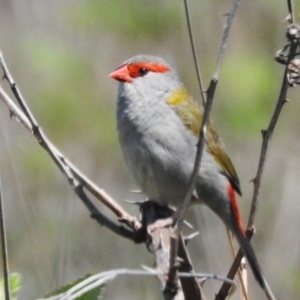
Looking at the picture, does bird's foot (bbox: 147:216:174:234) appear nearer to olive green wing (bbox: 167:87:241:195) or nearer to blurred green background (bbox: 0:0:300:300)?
olive green wing (bbox: 167:87:241:195)

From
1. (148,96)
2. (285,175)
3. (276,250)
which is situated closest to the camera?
(148,96)

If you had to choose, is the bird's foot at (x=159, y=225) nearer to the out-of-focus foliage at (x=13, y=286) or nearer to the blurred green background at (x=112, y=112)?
the out-of-focus foliage at (x=13, y=286)

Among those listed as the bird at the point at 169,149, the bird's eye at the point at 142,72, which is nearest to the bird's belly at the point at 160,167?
the bird at the point at 169,149

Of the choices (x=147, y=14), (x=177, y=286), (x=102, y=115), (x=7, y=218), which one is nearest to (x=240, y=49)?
(x=147, y=14)

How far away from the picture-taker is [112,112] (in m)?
7.06

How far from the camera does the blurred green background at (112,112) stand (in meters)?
5.87

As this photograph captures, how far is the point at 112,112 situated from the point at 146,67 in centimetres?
263

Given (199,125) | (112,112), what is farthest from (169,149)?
(112,112)

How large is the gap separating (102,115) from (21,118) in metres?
4.03

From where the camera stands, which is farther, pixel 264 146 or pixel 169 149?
pixel 169 149

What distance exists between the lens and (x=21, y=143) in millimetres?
7039

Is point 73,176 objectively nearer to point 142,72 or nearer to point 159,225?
point 159,225

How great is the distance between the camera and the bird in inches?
153

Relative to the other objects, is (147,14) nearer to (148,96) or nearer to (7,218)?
(7,218)
